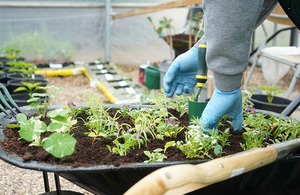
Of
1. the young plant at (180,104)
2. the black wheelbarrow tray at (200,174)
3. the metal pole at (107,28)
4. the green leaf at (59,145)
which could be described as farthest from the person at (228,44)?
the metal pole at (107,28)

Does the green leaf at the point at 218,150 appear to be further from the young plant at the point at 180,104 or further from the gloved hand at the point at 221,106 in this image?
the young plant at the point at 180,104

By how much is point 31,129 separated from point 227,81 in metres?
0.63

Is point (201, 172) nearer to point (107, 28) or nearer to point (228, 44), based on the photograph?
point (228, 44)

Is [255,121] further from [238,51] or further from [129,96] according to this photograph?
[129,96]

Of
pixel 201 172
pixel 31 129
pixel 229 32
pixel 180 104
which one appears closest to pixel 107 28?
pixel 180 104

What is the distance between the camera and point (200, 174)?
622 mm

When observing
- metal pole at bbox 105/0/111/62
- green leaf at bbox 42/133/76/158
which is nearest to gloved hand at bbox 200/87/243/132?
green leaf at bbox 42/133/76/158

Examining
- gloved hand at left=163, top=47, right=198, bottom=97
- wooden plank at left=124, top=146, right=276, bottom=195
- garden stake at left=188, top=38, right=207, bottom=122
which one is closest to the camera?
wooden plank at left=124, top=146, right=276, bottom=195

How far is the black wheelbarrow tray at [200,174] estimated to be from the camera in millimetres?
582

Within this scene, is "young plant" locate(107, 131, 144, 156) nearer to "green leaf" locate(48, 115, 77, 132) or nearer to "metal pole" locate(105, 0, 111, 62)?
"green leaf" locate(48, 115, 77, 132)

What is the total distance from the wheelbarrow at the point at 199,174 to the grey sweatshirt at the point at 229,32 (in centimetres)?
25

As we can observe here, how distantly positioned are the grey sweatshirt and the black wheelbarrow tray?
254 mm

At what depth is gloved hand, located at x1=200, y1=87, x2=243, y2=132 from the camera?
3.00 feet

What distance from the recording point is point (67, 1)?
13.8ft
